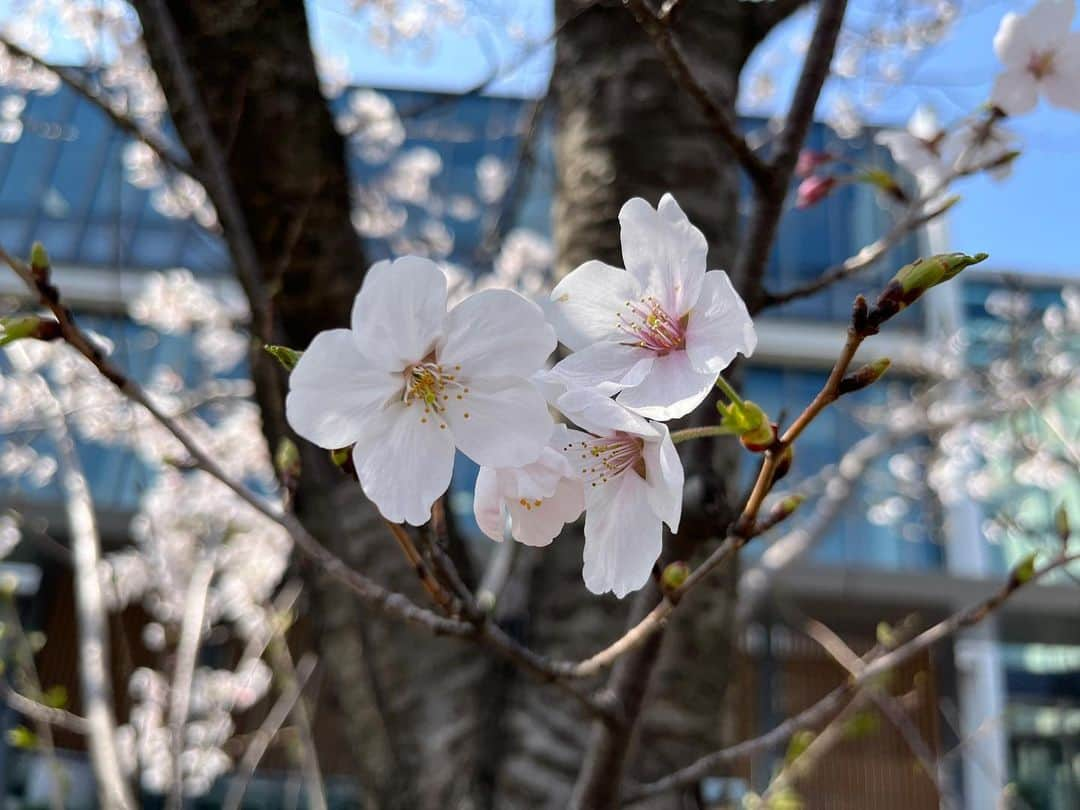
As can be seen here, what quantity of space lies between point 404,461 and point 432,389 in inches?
2.0

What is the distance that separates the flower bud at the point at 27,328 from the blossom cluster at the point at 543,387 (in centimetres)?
25

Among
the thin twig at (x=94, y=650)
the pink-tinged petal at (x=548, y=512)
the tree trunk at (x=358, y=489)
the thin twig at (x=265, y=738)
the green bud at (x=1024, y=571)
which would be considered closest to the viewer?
the pink-tinged petal at (x=548, y=512)

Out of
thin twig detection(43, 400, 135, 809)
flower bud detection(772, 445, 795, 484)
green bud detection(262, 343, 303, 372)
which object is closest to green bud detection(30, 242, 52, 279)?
green bud detection(262, 343, 303, 372)

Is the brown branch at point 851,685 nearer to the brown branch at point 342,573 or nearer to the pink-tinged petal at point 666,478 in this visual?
the brown branch at point 342,573

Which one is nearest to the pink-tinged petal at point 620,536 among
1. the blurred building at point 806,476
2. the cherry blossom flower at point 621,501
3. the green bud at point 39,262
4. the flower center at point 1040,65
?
the cherry blossom flower at point 621,501

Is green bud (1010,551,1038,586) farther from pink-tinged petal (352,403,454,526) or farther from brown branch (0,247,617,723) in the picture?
pink-tinged petal (352,403,454,526)

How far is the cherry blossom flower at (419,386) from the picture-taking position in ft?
1.70

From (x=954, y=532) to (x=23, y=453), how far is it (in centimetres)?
797

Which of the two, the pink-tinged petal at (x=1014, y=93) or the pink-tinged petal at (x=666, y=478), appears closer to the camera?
the pink-tinged petal at (x=666, y=478)

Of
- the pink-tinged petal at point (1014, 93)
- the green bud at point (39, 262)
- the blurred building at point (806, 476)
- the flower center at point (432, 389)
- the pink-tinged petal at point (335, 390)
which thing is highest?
the green bud at point (39, 262)

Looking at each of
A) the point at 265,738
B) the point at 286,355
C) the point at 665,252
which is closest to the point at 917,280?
the point at 665,252

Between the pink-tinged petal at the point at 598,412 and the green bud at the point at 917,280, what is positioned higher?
the green bud at the point at 917,280

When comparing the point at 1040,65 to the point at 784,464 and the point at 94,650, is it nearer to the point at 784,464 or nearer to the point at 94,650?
the point at 784,464

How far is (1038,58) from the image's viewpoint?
37.8 inches
